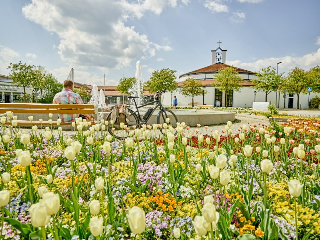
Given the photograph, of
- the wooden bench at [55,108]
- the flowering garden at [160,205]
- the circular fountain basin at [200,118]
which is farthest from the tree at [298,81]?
the flowering garden at [160,205]

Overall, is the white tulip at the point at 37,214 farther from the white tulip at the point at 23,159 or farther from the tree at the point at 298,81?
the tree at the point at 298,81

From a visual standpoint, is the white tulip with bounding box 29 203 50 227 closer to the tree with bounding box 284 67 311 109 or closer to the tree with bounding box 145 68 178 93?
the tree with bounding box 145 68 178 93

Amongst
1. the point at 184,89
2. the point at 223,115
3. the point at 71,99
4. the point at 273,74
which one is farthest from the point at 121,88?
the point at 71,99

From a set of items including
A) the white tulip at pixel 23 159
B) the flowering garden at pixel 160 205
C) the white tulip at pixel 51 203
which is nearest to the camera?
the white tulip at pixel 51 203

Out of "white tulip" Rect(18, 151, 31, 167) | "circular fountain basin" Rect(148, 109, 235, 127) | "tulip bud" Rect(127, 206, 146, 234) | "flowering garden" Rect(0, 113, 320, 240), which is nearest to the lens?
"tulip bud" Rect(127, 206, 146, 234)

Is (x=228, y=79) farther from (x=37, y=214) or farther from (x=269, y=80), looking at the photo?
(x=37, y=214)

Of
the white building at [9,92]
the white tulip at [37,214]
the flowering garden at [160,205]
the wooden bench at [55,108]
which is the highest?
the white building at [9,92]

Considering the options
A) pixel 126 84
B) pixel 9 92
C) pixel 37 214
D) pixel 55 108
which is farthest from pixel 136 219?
pixel 9 92

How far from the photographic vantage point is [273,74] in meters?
34.9

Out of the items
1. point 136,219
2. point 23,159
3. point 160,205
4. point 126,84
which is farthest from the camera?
point 126,84

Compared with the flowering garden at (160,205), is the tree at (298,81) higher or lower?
higher

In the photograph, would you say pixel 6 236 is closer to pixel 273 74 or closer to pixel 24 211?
pixel 24 211

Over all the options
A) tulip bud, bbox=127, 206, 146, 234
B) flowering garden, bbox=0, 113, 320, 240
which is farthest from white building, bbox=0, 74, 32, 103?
tulip bud, bbox=127, 206, 146, 234

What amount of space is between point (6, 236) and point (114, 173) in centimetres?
162
